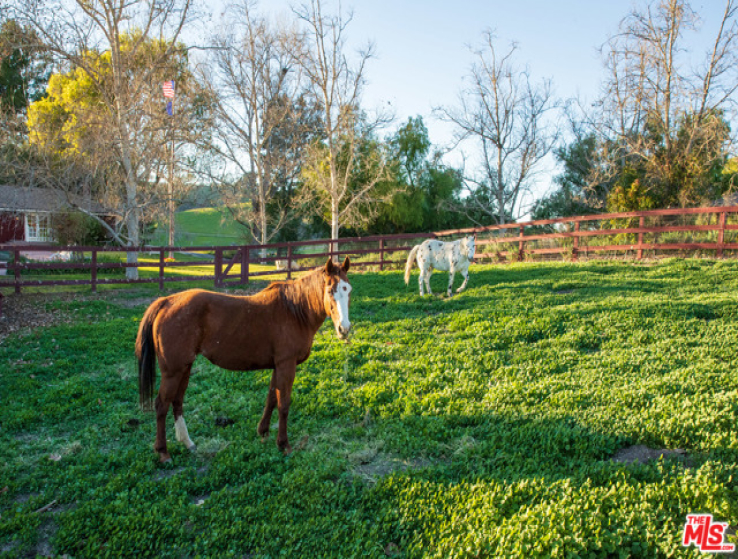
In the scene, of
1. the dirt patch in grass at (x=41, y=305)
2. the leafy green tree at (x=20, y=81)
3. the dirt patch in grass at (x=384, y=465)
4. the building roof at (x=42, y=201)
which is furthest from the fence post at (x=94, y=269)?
the leafy green tree at (x=20, y=81)

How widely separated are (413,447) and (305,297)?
1746 mm

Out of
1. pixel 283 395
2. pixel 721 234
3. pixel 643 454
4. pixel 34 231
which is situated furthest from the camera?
pixel 34 231

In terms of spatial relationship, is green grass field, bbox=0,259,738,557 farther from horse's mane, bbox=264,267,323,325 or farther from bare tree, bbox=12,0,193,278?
bare tree, bbox=12,0,193,278

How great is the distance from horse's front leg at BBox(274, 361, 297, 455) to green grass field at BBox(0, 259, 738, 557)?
16 centimetres

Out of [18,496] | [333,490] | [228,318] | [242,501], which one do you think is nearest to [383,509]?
[333,490]

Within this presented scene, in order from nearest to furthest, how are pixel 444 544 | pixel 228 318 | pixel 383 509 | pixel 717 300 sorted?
pixel 444 544
pixel 383 509
pixel 228 318
pixel 717 300

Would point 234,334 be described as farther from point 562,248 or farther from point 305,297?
point 562,248

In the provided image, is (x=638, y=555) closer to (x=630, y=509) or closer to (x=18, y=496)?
(x=630, y=509)

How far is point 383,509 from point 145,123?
2035 cm

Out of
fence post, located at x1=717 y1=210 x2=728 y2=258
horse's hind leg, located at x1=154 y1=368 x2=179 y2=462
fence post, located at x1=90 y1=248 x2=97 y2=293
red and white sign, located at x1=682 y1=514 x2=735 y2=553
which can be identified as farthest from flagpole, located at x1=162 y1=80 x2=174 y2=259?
red and white sign, located at x1=682 y1=514 x2=735 y2=553

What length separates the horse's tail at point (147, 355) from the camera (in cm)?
422

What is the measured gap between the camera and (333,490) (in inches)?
133

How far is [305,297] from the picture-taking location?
433 cm

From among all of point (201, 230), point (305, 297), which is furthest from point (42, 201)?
point (201, 230)
